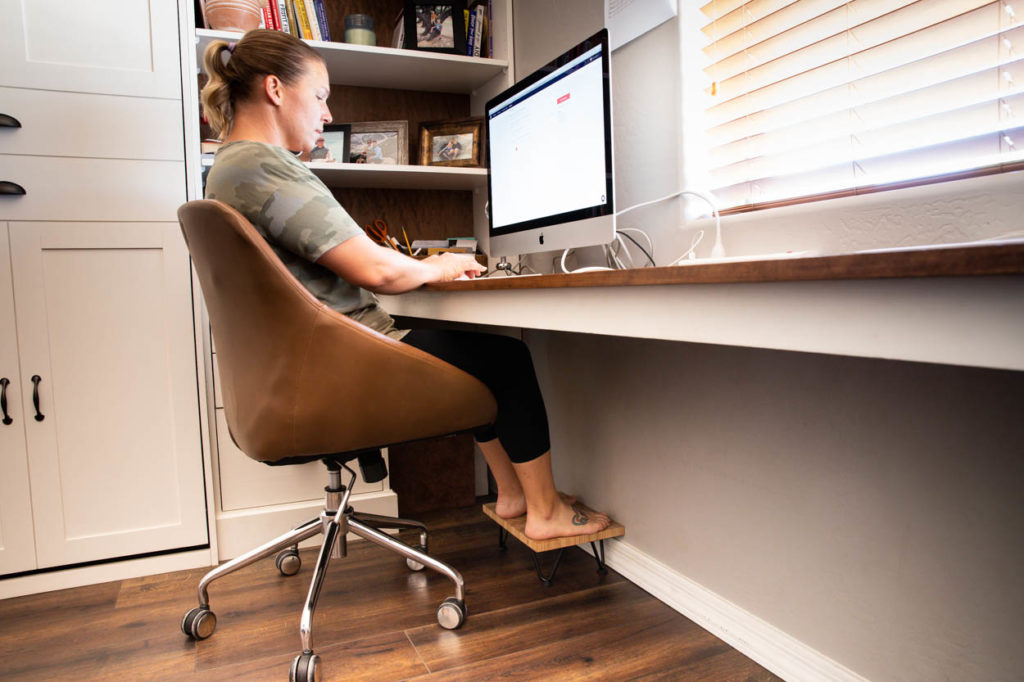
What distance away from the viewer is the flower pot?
1.95m

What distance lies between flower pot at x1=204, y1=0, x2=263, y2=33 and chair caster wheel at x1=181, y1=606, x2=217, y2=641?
1.56 m

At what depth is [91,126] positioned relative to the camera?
1.80 metres

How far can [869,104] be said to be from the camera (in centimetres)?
112

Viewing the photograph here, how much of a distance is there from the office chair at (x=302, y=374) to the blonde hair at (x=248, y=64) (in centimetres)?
39

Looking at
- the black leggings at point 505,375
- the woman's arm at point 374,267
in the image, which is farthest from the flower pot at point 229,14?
the black leggings at point 505,375

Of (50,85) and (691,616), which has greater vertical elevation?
(50,85)

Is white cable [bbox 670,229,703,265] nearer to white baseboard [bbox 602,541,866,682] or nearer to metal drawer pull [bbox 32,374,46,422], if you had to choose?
white baseboard [bbox 602,541,866,682]

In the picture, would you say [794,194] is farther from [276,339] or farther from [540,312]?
[276,339]

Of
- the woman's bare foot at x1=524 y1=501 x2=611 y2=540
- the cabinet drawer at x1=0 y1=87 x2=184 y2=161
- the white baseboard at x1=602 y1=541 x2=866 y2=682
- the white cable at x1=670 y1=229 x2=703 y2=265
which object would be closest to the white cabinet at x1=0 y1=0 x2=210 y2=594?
the cabinet drawer at x1=0 y1=87 x2=184 y2=161

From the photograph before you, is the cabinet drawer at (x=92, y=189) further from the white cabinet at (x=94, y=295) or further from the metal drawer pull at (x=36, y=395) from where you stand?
the metal drawer pull at (x=36, y=395)

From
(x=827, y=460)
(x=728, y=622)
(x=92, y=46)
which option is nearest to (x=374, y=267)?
(x=827, y=460)

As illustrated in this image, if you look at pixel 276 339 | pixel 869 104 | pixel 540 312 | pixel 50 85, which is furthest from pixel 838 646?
pixel 50 85

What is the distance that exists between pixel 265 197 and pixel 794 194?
1.01 meters

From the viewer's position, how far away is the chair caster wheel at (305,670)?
1232 millimetres
